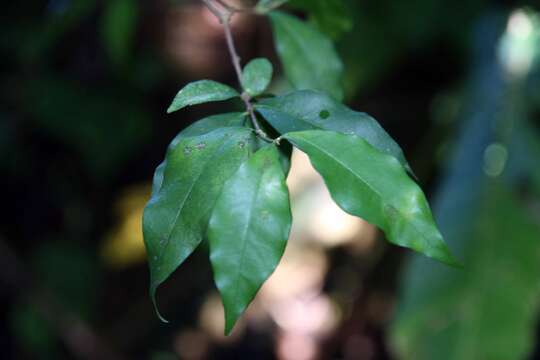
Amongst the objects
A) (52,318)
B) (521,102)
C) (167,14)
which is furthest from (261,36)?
(52,318)

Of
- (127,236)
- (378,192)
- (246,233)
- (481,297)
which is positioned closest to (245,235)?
(246,233)

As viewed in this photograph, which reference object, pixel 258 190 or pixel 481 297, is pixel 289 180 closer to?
pixel 481 297

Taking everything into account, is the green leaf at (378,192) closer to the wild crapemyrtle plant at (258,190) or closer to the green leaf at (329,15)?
the wild crapemyrtle plant at (258,190)

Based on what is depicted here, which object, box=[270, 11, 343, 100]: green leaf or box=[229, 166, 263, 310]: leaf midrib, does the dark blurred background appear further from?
box=[229, 166, 263, 310]: leaf midrib

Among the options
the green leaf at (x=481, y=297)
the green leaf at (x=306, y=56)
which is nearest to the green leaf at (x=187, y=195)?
the green leaf at (x=306, y=56)

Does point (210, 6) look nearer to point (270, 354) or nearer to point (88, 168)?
point (88, 168)
